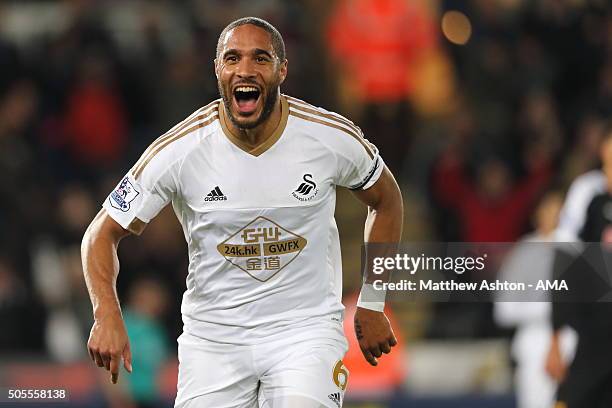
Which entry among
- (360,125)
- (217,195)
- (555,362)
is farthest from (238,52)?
(360,125)

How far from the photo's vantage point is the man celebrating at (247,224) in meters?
5.33

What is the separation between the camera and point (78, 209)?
10.4 meters

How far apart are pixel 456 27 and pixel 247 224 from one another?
7.06m

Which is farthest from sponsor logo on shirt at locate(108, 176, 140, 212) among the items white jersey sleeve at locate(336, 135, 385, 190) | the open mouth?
white jersey sleeve at locate(336, 135, 385, 190)

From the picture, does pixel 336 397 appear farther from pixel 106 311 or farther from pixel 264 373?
pixel 106 311

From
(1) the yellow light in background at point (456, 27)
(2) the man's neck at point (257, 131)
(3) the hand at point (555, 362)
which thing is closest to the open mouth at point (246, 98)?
(2) the man's neck at point (257, 131)

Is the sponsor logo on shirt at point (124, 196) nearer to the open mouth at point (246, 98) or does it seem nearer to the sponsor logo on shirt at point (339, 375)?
the open mouth at point (246, 98)

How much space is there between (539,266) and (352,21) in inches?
186

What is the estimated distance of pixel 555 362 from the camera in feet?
27.8

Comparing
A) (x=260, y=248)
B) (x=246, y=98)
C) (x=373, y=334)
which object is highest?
(x=246, y=98)

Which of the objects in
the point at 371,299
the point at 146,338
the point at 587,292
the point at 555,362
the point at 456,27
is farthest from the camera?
the point at 456,27

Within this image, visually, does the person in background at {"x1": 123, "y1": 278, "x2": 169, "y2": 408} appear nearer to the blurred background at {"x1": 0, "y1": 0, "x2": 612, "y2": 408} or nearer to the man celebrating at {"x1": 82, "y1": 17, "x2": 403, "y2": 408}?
the blurred background at {"x1": 0, "y1": 0, "x2": 612, "y2": 408}

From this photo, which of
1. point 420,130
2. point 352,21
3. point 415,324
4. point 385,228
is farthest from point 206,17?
point 385,228

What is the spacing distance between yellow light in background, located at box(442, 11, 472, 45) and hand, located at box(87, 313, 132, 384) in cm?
741
